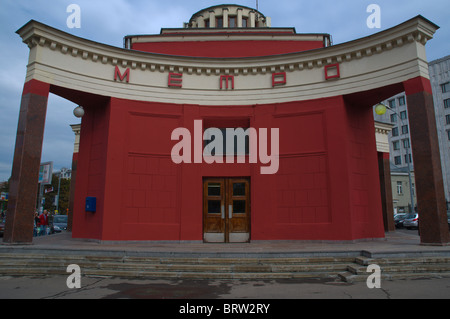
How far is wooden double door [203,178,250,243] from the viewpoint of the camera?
1298cm

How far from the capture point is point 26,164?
1090 centimetres

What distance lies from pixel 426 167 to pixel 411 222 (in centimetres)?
2033

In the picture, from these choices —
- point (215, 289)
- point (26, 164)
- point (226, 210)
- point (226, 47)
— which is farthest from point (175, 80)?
point (215, 289)

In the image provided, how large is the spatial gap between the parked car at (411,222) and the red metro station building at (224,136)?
1759 centimetres

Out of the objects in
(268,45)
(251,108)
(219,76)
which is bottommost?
(251,108)

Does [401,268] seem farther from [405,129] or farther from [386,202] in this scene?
[405,129]

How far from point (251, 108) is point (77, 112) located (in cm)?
681

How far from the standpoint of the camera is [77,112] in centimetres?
1279

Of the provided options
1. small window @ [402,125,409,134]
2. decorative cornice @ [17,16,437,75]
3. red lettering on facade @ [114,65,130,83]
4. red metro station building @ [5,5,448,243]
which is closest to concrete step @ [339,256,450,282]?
red metro station building @ [5,5,448,243]

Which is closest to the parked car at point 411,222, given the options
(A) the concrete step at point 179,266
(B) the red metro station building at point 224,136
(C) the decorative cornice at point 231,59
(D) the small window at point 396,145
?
(B) the red metro station building at point 224,136

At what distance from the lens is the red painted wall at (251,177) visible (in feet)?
40.8

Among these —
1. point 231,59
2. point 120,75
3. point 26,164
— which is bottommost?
point 26,164
